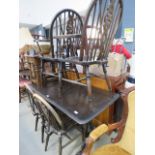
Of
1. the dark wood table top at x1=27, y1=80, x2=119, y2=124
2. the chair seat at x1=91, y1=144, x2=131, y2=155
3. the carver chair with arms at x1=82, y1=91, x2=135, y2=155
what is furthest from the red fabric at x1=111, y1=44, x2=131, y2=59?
the chair seat at x1=91, y1=144, x2=131, y2=155

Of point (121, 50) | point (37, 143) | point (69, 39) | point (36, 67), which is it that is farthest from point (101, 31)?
point (37, 143)

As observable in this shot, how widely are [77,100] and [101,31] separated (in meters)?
0.73

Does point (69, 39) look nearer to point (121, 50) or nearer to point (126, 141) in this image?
→ point (121, 50)

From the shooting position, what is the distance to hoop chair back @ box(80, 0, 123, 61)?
140 centimetres

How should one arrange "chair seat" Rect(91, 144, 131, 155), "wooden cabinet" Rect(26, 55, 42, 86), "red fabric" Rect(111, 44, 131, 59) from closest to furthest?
"chair seat" Rect(91, 144, 131, 155) < "wooden cabinet" Rect(26, 55, 42, 86) < "red fabric" Rect(111, 44, 131, 59)

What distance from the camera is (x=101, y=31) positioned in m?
1.44

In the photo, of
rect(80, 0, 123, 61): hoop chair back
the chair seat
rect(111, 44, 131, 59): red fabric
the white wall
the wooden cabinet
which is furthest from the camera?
the white wall

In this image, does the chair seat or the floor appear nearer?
the chair seat

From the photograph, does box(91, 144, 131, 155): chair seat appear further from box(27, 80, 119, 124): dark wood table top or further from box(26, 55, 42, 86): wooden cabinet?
box(26, 55, 42, 86): wooden cabinet

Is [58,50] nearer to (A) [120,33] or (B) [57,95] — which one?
(B) [57,95]

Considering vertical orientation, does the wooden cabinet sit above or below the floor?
above

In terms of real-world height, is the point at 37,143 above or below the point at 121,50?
below

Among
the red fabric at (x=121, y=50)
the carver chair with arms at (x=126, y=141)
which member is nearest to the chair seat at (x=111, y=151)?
the carver chair with arms at (x=126, y=141)

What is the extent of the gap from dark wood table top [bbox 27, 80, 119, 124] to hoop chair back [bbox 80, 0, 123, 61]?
40 cm
